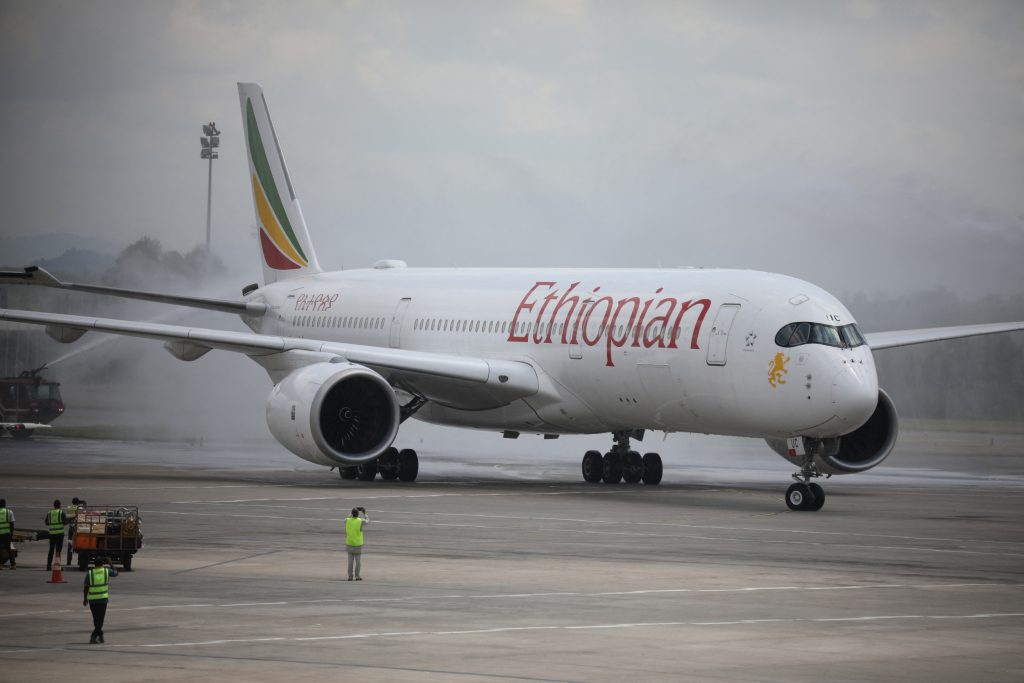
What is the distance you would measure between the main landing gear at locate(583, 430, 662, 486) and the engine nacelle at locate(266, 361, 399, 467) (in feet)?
17.3

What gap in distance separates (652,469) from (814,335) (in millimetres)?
7820

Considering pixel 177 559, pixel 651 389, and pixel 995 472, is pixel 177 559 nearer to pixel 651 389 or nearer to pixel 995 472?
pixel 651 389

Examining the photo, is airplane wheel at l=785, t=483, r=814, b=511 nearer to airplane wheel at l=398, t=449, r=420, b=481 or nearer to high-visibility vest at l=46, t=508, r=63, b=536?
airplane wheel at l=398, t=449, r=420, b=481

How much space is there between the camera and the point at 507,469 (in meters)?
41.6

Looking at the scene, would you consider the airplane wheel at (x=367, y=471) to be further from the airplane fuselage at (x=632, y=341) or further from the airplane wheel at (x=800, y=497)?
the airplane wheel at (x=800, y=497)

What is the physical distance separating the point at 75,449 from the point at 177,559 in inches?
1071

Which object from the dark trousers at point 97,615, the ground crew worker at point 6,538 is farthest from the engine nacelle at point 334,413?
the dark trousers at point 97,615

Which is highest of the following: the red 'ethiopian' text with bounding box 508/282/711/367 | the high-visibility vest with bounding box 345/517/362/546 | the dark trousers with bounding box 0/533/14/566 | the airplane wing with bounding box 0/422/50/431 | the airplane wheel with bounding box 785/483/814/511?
the red 'ethiopian' text with bounding box 508/282/711/367

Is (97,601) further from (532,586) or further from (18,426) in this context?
(18,426)

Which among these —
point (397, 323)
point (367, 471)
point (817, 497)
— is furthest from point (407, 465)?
point (817, 497)

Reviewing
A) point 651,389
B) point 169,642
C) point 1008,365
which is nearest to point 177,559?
point 169,642

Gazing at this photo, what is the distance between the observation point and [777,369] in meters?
28.9

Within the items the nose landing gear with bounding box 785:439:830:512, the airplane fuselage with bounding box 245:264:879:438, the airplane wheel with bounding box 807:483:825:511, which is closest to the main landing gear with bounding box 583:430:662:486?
the airplane fuselage with bounding box 245:264:879:438

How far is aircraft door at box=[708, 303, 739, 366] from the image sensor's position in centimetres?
3005
